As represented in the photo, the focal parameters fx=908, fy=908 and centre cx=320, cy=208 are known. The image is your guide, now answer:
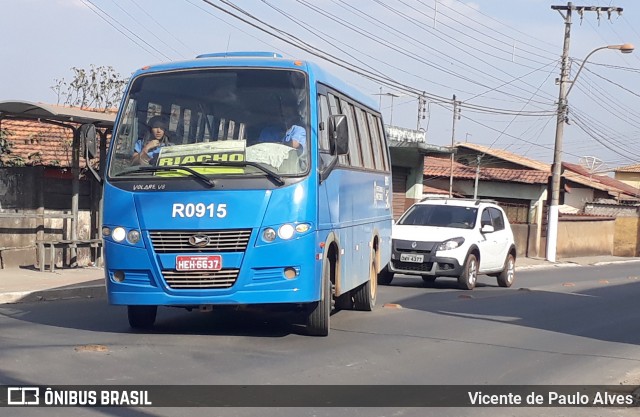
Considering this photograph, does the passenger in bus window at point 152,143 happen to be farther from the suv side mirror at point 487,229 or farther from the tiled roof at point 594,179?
the tiled roof at point 594,179

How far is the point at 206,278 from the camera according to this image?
928 centimetres

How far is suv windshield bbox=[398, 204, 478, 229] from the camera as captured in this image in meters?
18.8

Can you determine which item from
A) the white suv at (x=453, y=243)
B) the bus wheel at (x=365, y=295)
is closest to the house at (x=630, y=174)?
the white suv at (x=453, y=243)

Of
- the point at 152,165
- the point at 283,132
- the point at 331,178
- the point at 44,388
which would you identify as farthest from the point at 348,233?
the point at 44,388

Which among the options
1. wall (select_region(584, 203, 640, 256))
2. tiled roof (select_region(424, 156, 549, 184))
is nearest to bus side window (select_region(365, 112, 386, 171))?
tiled roof (select_region(424, 156, 549, 184))

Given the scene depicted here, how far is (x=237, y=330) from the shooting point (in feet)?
34.5

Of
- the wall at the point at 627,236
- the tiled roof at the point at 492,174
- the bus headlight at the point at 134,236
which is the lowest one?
the wall at the point at 627,236

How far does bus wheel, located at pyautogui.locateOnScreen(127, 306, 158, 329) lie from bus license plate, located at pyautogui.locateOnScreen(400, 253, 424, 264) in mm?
8175

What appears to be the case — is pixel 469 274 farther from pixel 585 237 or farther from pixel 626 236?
pixel 626 236

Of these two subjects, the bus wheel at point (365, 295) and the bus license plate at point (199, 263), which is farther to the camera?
the bus wheel at point (365, 295)

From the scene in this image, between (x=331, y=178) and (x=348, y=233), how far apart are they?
1.24m

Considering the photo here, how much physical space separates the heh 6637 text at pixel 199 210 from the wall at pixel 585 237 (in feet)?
109

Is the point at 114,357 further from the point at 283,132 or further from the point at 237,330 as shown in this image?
the point at 283,132

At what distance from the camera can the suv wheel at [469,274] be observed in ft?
58.4
